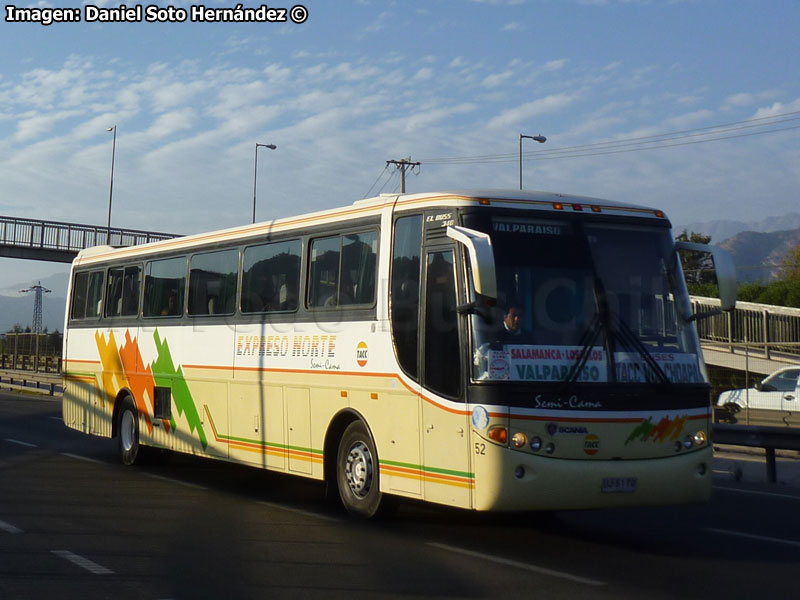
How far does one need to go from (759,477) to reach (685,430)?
7609 millimetres

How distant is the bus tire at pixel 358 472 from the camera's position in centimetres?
1072

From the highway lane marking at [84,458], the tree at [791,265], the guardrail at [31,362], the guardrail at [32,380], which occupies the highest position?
the tree at [791,265]

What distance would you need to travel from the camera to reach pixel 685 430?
31.4 ft

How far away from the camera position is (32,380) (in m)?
40.8

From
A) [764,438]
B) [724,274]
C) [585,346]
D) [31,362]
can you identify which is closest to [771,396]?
[764,438]

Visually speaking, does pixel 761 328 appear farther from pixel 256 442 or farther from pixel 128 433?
pixel 256 442

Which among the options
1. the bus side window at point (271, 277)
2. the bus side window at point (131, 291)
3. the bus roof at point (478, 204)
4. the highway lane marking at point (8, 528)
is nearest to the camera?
the bus roof at point (478, 204)

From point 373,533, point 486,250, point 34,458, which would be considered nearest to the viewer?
point 486,250

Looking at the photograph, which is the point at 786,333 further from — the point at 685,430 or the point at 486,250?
the point at 486,250

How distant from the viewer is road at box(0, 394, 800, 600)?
25.4 ft

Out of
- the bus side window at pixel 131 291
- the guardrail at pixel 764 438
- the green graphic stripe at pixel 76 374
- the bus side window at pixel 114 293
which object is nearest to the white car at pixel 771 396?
the guardrail at pixel 764 438

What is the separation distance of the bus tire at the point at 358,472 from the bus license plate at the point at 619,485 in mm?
2487

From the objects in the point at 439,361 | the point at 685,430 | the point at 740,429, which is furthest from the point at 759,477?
the point at 439,361

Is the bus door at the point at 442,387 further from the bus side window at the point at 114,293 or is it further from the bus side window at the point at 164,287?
the bus side window at the point at 114,293
